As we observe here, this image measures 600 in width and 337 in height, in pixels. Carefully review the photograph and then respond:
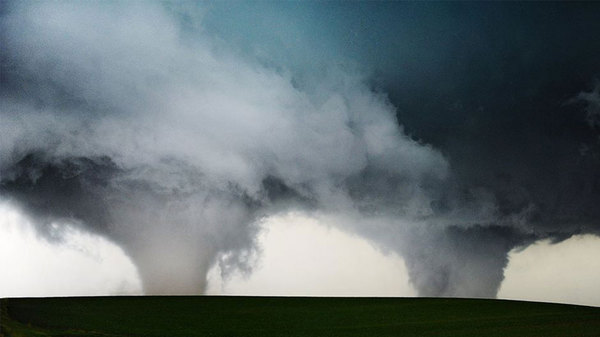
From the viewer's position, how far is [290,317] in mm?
50812

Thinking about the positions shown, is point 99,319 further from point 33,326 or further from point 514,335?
point 514,335

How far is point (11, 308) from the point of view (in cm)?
4406

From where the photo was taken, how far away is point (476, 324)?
151 ft

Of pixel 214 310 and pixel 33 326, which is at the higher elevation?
pixel 214 310

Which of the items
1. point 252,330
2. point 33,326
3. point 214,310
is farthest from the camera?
point 214,310

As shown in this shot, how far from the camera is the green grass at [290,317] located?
39.7 metres

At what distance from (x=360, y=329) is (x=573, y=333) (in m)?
14.8

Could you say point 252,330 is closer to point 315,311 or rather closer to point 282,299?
point 315,311

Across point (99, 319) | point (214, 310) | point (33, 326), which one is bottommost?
point (33, 326)

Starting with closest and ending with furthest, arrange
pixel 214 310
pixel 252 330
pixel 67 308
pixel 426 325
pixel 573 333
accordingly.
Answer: pixel 573 333 → pixel 252 330 → pixel 426 325 → pixel 67 308 → pixel 214 310

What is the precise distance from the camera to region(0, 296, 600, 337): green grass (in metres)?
39.7

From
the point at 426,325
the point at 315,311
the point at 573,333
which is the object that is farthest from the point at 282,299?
the point at 573,333

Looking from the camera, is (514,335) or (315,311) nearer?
(514,335)

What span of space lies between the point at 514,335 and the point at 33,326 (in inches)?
1242
